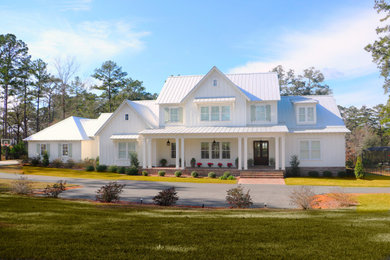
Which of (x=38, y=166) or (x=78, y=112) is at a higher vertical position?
(x=78, y=112)

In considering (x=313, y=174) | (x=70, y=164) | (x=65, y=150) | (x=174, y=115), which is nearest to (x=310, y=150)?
(x=313, y=174)

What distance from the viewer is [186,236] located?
650cm

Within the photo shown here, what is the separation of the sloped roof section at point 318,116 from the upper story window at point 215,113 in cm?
504

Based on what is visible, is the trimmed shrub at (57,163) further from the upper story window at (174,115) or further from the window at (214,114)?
the window at (214,114)

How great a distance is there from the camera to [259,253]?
5367mm

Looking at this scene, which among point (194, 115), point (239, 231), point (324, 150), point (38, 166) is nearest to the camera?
point (239, 231)

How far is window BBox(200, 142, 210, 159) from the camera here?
93.0 feet

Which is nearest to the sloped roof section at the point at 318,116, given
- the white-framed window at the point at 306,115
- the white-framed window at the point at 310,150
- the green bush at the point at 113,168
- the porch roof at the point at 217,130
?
the white-framed window at the point at 306,115

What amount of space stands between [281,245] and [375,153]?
34741 millimetres

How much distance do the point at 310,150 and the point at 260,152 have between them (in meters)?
4.23

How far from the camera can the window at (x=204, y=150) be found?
28359 mm

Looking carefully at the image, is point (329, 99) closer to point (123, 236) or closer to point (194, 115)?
point (194, 115)

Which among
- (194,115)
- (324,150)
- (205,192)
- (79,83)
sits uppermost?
(79,83)

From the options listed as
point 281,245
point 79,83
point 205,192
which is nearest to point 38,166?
point 205,192
